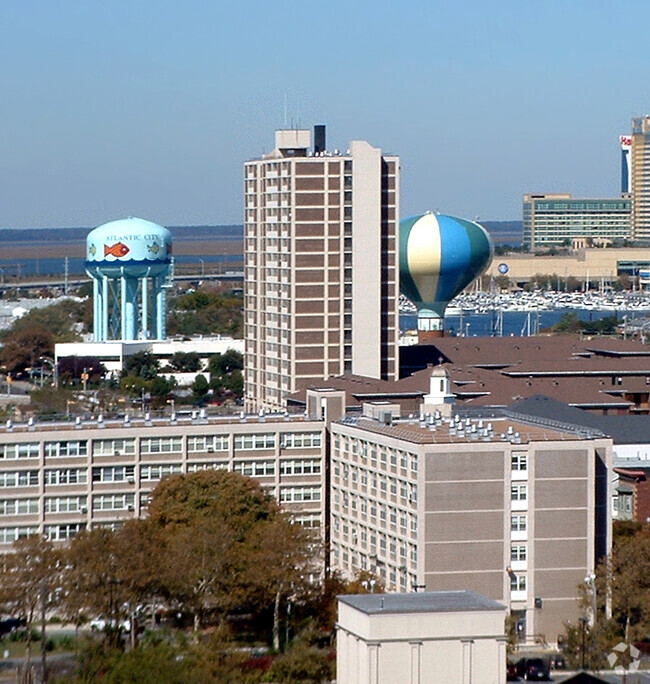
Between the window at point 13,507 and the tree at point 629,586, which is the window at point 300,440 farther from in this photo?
the tree at point 629,586

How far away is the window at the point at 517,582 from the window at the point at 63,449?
9.30m

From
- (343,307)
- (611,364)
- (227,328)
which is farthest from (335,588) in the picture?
(227,328)

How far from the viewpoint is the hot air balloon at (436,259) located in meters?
94.6

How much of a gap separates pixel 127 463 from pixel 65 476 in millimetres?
1370

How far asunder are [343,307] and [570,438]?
26.1 meters

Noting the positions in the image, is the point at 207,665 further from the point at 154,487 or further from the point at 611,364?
the point at 611,364

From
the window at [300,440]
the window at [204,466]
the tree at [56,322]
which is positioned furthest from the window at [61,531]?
the tree at [56,322]

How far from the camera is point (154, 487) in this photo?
46156 mm

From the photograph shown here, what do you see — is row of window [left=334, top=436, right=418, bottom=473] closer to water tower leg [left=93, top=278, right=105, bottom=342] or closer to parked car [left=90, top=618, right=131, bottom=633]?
parked car [left=90, top=618, right=131, bottom=633]

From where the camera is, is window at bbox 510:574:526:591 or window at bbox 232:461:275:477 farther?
window at bbox 232:461:275:477

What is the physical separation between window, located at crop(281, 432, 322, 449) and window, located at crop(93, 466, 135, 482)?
3337mm

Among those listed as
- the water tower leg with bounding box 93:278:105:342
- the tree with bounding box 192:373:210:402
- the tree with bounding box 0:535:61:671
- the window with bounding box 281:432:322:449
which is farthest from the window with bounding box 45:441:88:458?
the water tower leg with bounding box 93:278:105:342

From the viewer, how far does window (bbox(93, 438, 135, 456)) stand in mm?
45688

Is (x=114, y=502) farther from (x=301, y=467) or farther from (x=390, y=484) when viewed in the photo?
(x=390, y=484)
